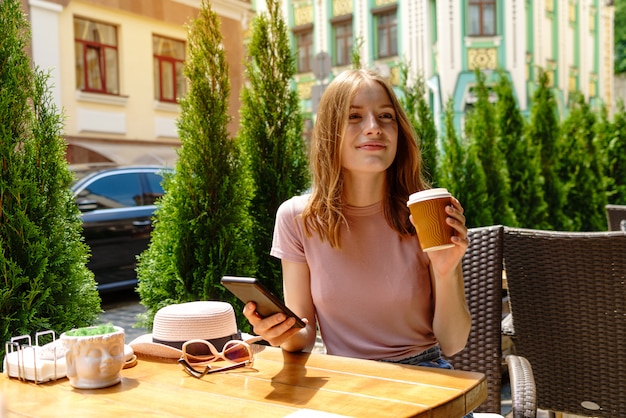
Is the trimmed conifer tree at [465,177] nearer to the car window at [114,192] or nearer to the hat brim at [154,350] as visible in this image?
the car window at [114,192]

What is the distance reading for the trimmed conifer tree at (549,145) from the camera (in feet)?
23.6

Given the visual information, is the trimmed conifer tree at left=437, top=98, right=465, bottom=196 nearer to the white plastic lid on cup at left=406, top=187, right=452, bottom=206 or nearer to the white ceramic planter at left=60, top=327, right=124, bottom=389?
the white plastic lid on cup at left=406, top=187, right=452, bottom=206

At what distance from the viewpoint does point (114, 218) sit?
693cm

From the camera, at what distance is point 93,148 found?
1109cm

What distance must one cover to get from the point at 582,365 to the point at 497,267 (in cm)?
49

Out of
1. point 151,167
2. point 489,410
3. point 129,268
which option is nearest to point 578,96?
point 151,167

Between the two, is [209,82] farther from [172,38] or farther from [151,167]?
[172,38]

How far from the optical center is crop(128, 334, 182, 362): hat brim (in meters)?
1.60

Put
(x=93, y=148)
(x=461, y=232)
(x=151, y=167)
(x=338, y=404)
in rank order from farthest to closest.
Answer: (x=93, y=148) → (x=151, y=167) → (x=461, y=232) → (x=338, y=404)

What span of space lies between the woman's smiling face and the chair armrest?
26.7 inches

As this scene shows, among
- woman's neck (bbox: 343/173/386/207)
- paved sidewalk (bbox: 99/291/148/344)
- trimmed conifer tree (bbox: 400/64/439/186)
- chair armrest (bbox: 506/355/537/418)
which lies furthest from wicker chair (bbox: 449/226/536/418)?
paved sidewalk (bbox: 99/291/148/344)

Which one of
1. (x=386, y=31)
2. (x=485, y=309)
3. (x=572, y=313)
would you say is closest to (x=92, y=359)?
(x=485, y=309)

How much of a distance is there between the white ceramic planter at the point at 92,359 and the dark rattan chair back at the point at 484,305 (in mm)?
1335

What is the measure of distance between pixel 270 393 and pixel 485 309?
1.17 m
